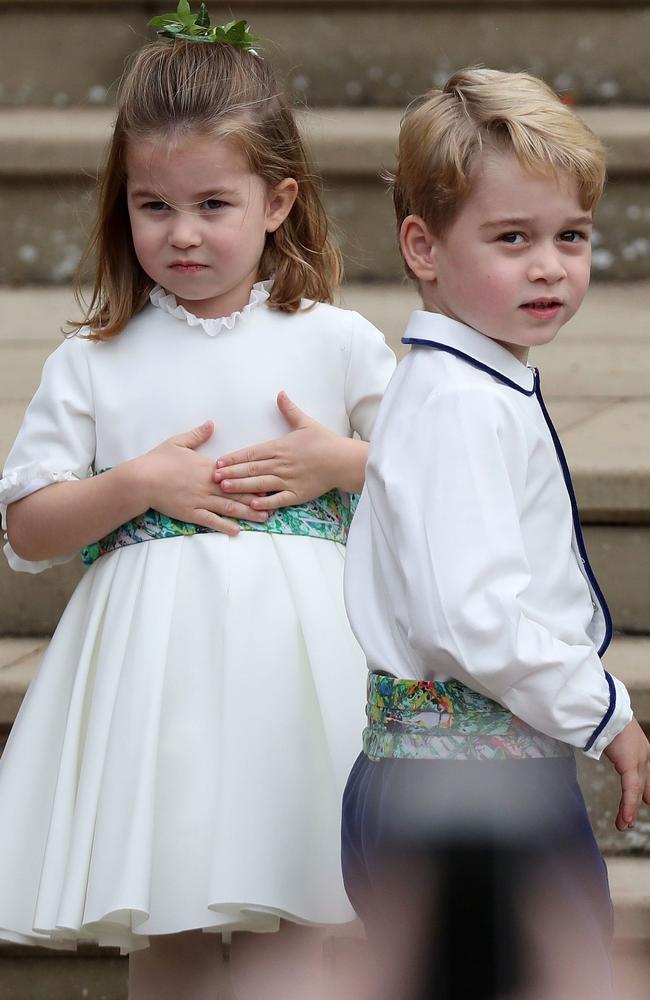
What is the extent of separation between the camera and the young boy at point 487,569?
1.16 meters

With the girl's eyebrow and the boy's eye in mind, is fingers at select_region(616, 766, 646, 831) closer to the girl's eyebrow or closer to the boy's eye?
the boy's eye

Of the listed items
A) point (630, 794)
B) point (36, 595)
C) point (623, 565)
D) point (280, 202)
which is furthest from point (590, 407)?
point (630, 794)

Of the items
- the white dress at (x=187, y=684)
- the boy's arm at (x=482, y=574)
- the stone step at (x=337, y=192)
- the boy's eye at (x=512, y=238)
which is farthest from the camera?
the stone step at (x=337, y=192)

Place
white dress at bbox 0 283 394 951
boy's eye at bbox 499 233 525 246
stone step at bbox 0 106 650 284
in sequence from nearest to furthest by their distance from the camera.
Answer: boy's eye at bbox 499 233 525 246, white dress at bbox 0 283 394 951, stone step at bbox 0 106 650 284

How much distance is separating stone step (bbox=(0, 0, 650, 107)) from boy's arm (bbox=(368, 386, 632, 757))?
5.50 ft

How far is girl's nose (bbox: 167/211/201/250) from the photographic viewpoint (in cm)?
152

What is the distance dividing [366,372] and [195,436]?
21cm

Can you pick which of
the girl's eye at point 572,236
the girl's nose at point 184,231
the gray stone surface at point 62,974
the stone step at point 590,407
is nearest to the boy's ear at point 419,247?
the girl's eye at point 572,236

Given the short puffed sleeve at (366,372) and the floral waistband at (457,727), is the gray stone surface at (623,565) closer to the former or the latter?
the short puffed sleeve at (366,372)

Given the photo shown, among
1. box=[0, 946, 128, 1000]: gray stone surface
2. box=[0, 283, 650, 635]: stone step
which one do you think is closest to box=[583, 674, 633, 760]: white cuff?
box=[0, 283, 650, 635]: stone step

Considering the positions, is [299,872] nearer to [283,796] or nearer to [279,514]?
[283,796]

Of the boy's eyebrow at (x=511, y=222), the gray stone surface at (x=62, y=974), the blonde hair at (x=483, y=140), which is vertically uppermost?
the blonde hair at (x=483, y=140)

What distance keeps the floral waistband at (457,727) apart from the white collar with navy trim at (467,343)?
0.27 m

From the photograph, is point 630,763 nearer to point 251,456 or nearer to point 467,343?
point 467,343
